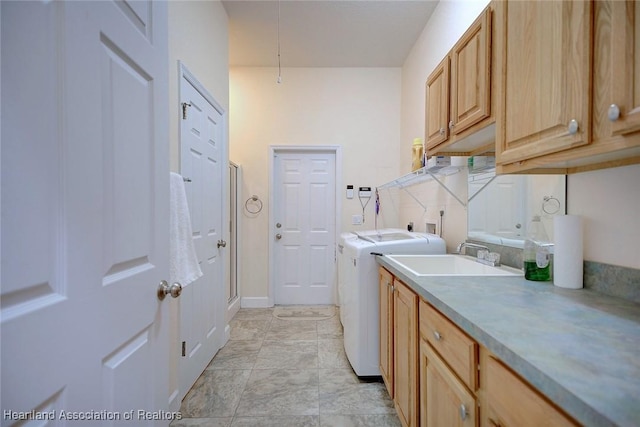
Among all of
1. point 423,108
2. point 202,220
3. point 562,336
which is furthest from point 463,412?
point 423,108

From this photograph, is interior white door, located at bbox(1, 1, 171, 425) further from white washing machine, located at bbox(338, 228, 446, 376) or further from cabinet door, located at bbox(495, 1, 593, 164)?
white washing machine, located at bbox(338, 228, 446, 376)

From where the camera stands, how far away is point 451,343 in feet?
2.97

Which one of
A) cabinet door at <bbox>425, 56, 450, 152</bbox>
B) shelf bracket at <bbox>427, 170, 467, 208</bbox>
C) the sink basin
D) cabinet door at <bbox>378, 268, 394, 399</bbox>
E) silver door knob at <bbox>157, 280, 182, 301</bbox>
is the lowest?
cabinet door at <bbox>378, 268, 394, 399</bbox>

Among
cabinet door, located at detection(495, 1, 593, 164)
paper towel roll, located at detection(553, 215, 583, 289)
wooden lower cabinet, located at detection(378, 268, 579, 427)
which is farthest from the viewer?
paper towel roll, located at detection(553, 215, 583, 289)

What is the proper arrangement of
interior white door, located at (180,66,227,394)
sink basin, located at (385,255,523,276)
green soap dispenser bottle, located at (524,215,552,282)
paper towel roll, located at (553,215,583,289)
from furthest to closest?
interior white door, located at (180,66,227,394) < sink basin, located at (385,255,523,276) < green soap dispenser bottle, located at (524,215,552,282) < paper towel roll, located at (553,215,583,289)

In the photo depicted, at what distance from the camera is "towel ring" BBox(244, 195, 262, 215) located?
11.5ft

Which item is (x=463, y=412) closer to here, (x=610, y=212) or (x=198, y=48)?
(x=610, y=212)

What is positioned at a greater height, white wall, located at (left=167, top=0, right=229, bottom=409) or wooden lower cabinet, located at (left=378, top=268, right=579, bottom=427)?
white wall, located at (left=167, top=0, right=229, bottom=409)

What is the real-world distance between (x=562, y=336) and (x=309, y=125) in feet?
10.7

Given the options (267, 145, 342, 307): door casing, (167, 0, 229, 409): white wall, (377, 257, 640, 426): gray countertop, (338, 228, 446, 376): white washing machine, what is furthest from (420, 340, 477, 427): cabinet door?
(267, 145, 342, 307): door casing

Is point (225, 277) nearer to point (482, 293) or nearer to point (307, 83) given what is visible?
point (482, 293)

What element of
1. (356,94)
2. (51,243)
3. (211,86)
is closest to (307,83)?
(356,94)

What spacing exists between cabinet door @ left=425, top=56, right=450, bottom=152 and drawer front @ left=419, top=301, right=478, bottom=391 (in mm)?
1006

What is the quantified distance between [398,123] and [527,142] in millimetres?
2729
